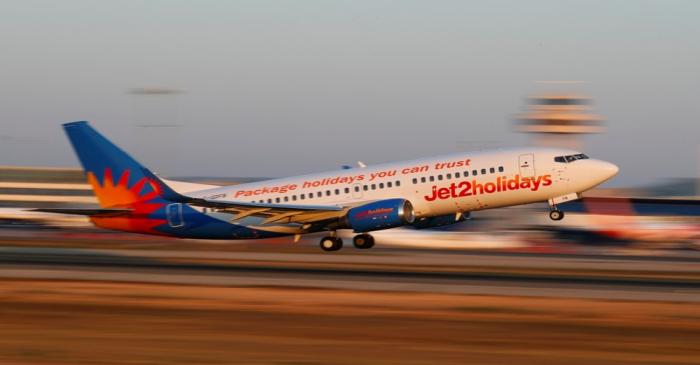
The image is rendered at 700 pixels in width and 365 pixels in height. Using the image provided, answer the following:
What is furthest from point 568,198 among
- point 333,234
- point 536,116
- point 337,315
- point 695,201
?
point 695,201

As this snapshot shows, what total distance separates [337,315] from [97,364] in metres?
8.32

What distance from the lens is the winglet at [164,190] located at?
4159cm

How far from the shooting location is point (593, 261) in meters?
47.1

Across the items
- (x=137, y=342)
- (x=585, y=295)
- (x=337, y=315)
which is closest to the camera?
(x=137, y=342)

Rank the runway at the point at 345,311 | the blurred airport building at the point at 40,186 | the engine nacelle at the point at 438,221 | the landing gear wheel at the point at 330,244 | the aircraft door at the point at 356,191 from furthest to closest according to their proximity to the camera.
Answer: the blurred airport building at the point at 40,186
the landing gear wheel at the point at 330,244
the engine nacelle at the point at 438,221
the aircraft door at the point at 356,191
the runway at the point at 345,311

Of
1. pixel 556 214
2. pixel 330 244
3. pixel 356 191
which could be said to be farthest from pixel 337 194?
pixel 556 214

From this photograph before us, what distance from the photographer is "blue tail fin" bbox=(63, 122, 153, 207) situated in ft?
154

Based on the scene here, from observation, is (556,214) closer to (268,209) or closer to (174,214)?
(268,209)

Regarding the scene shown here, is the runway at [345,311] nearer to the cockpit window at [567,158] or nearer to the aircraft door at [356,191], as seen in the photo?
the aircraft door at [356,191]

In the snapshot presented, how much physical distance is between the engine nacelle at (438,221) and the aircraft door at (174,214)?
1079cm

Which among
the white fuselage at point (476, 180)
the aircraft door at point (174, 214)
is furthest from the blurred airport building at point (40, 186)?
the white fuselage at point (476, 180)

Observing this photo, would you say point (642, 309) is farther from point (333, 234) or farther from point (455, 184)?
point (333, 234)

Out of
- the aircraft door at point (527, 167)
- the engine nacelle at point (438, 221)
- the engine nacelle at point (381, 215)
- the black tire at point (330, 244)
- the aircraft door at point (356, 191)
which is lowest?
the black tire at point (330, 244)

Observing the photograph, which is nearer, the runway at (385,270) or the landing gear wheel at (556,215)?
the runway at (385,270)
